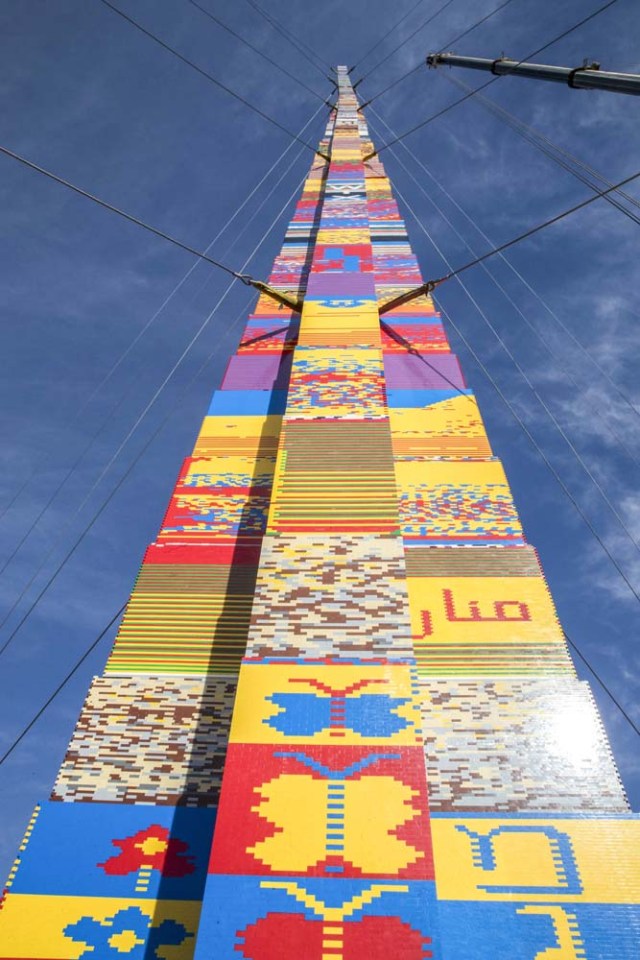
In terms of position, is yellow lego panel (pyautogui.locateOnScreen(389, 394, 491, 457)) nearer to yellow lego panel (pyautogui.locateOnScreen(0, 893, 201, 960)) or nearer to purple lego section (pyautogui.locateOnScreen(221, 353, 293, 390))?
purple lego section (pyautogui.locateOnScreen(221, 353, 293, 390))

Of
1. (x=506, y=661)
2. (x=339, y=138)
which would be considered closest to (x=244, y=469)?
(x=506, y=661)

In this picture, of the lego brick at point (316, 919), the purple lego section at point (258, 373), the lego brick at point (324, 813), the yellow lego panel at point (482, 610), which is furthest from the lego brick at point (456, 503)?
the lego brick at point (316, 919)

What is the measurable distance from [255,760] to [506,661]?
11.3 ft

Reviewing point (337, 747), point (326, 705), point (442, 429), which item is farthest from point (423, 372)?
point (337, 747)

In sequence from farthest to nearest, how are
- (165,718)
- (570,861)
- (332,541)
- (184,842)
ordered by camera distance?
(332,541) → (165,718) → (184,842) → (570,861)

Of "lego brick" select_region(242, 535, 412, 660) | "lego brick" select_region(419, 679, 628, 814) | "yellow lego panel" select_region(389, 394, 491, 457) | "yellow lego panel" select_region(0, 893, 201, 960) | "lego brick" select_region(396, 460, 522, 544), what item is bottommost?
"yellow lego panel" select_region(0, 893, 201, 960)

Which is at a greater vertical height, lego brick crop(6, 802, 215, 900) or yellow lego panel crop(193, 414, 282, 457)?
yellow lego panel crop(193, 414, 282, 457)

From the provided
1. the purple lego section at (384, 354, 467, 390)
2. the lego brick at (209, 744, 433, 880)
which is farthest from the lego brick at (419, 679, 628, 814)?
the purple lego section at (384, 354, 467, 390)

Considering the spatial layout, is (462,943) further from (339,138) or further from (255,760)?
(339,138)

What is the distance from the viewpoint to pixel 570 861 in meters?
5.90

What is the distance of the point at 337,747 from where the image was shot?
6047 millimetres

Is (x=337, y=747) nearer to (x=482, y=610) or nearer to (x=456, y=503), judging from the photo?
(x=482, y=610)

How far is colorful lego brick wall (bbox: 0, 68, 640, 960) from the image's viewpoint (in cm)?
530

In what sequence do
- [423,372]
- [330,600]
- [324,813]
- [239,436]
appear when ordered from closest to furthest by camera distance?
[324,813]
[330,600]
[239,436]
[423,372]
